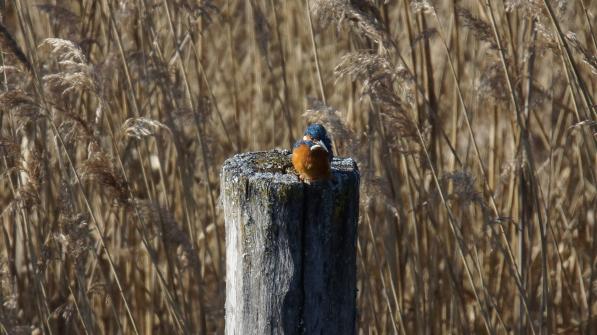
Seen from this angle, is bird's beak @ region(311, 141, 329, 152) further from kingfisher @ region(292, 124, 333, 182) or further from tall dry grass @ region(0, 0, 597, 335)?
tall dry grass @ region(0, 0, 597, 335)

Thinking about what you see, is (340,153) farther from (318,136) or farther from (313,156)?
(313,156)

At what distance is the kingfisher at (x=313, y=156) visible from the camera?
5.43 ft

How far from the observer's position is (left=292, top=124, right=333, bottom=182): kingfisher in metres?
1.66

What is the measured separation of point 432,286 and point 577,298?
3.15ft

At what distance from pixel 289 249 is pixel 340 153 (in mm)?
1266

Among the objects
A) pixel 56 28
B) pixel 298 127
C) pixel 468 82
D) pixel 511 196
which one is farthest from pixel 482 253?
pixel 56 28

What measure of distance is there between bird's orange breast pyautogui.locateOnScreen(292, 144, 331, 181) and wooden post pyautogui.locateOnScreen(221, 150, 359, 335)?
0.7 inches

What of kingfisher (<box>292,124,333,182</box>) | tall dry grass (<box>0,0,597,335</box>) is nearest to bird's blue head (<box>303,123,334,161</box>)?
kingfisher (<box>292,124,333,182</box>)

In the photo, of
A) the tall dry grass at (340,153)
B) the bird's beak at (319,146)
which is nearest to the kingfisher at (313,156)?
the bird's beak at (319,146)

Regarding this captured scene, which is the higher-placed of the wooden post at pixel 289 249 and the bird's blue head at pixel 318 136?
the bird's blue head at pixel 318 136

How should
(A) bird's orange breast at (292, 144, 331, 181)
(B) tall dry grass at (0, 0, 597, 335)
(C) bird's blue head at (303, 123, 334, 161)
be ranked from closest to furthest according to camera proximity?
(A) bird's orange breast at (292, 144, 331, 181) < (C) bird's blue head at (303, 123, 334, 161) < (B) tall dry grass at (0, 0, 597, 335)

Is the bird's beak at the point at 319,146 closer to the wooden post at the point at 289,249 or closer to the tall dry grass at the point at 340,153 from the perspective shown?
the wooden post at the point at 289,249

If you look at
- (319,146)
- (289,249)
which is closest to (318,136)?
(319,146)

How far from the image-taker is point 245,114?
4652mm
